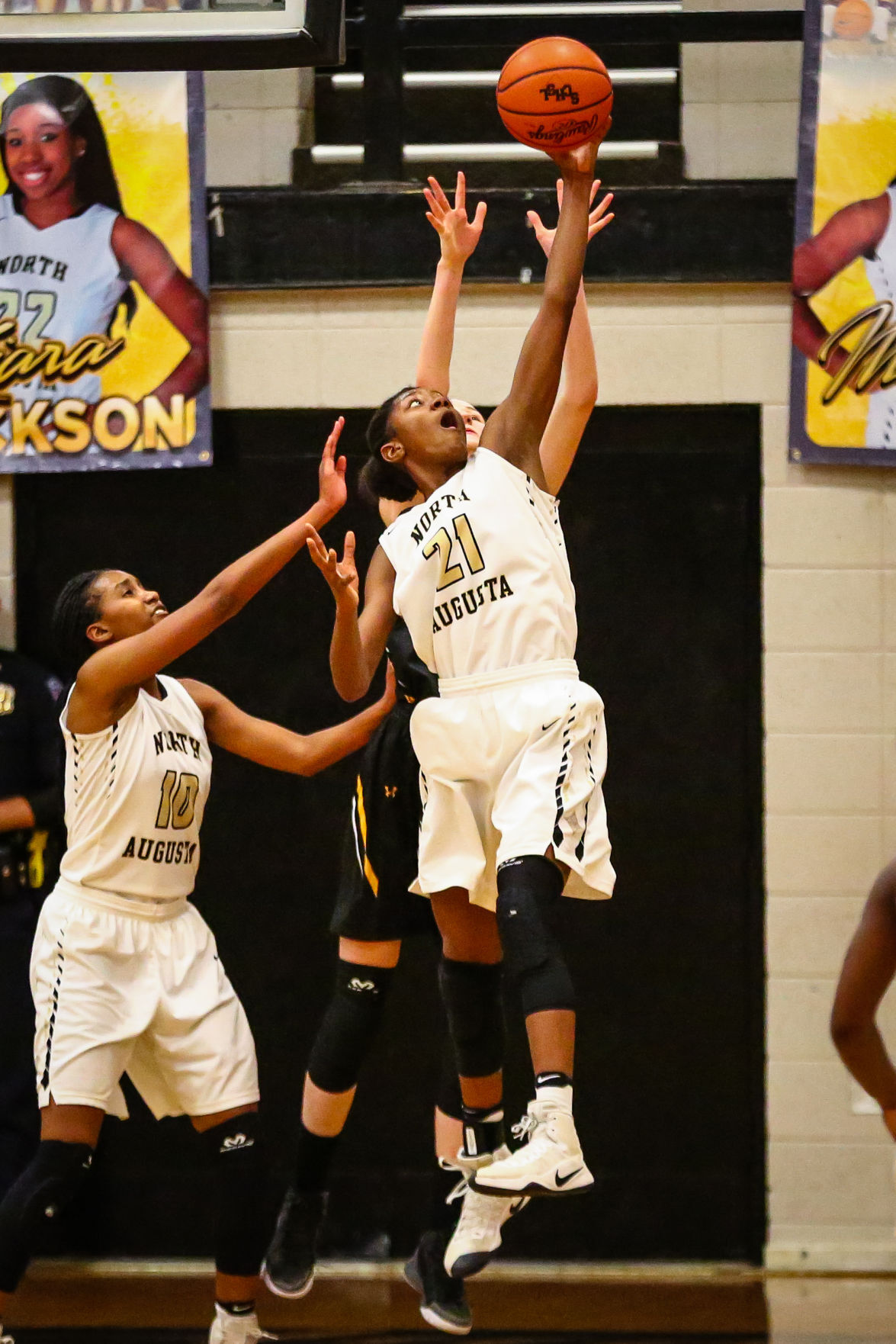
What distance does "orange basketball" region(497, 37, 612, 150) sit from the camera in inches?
138

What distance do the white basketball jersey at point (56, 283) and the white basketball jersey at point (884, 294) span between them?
2.50 m

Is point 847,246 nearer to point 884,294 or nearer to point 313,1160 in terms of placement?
point 884,294

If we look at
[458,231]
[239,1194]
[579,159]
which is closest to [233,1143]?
[239,1194]

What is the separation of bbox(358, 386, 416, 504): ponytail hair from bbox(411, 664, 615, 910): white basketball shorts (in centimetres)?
61

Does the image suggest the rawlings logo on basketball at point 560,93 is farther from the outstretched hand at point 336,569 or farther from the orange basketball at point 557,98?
the outstretched hand at point 336,569

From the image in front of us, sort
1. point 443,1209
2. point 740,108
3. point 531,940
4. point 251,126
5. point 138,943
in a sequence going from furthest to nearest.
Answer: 1. point 251,126
2. point 740,108
3. point 443,1209
4. point 138,943
5. point 531,940

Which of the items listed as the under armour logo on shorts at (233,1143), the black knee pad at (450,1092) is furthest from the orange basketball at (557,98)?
the under armour logo on shorts at (233,1143)

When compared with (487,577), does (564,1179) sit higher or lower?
lower

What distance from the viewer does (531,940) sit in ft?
10.6

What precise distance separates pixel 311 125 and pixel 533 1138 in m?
4.15

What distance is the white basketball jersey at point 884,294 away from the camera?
535 centimetres

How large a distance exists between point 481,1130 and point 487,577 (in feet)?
4.37

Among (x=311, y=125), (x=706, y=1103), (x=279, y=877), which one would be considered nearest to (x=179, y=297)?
(x=311, y=125)

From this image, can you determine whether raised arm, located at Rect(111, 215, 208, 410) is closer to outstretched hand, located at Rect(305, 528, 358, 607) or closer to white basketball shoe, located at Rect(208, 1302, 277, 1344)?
outstretched hand, located at Rect(305, 528, 358, 607)
